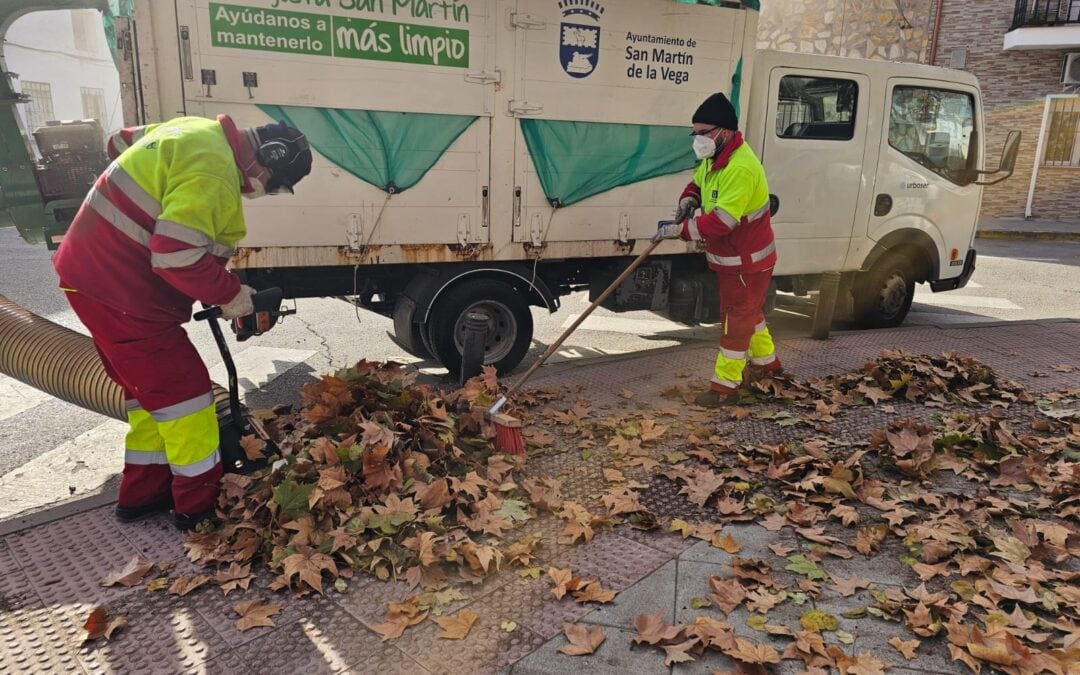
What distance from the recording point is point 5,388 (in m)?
5.36

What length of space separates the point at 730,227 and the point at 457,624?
3096mm

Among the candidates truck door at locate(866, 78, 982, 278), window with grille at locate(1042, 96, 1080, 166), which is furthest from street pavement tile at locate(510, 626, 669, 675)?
window with grille at locate(1042, 96, 1080, 166)

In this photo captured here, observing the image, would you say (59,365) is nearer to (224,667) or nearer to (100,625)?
(100,625)

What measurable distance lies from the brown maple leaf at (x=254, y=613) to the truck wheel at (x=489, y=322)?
108 inches

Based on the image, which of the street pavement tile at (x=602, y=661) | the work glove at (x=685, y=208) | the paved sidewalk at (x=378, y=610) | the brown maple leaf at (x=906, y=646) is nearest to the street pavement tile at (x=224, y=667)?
the paved sidewalk at (x=378, y=610)

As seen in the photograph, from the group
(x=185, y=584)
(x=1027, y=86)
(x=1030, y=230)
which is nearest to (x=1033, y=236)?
(x=1030, y=230)

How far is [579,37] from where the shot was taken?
17.0ft

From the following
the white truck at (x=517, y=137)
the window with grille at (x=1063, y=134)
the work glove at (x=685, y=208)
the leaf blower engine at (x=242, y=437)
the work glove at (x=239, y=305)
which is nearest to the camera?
the work glove at (x=239, y=305)

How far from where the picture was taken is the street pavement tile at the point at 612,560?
2912 mm

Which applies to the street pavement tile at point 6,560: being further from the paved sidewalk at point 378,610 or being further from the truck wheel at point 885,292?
the truck wheel at point 885,292

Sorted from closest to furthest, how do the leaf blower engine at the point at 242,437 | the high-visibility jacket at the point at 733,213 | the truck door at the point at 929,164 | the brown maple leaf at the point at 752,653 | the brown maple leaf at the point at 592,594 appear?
1. the brown maple leaf at the point at 752,653
2. the brown maple leaf at the point at 592,594
3. the leaf blower engine at the point at 242,437
4. the high-visibility jacket at the point at 733,213
5. the truck door at the point at 929,164

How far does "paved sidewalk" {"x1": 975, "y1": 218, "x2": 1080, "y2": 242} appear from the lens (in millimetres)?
16297

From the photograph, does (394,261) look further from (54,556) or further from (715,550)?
(715,550)

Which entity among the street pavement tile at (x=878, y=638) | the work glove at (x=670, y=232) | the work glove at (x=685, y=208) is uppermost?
the work glove at (x=685, y=208)
